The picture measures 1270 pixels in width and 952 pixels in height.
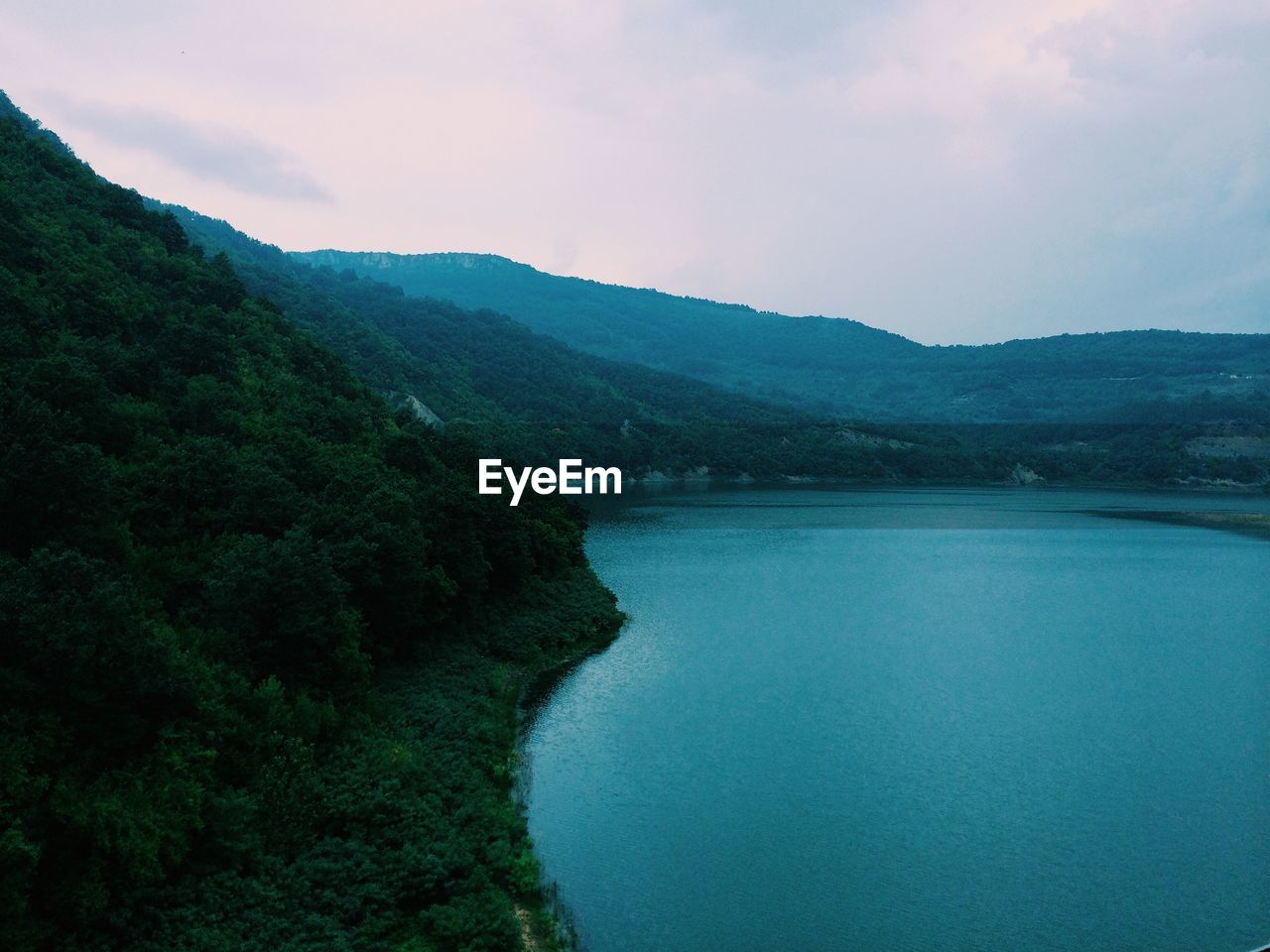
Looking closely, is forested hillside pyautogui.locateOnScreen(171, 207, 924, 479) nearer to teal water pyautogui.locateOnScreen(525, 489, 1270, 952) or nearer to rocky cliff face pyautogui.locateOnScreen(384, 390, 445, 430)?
rocky cliff face pyautogui.locateOnScreen(384, 390, 445, 430)

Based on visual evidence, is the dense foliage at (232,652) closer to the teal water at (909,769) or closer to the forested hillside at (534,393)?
the teal water at (909,769)

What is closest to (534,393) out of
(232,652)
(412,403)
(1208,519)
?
(412,403)

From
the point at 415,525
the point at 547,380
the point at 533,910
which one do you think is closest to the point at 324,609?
the point at 415,525

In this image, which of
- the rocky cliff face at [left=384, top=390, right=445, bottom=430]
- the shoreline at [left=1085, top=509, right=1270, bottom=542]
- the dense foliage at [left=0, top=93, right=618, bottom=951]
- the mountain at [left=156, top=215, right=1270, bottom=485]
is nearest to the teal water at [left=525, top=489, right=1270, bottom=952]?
the dense foliage at [left=0, top=93, right=618, bottom=951]

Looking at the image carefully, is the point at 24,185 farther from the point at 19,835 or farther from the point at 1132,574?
the point at 1132,574

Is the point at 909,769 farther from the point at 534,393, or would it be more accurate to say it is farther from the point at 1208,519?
the point at 534,393

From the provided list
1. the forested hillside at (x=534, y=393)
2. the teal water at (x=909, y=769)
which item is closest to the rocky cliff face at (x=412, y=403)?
the forested hillside at (x=534, y=393)
